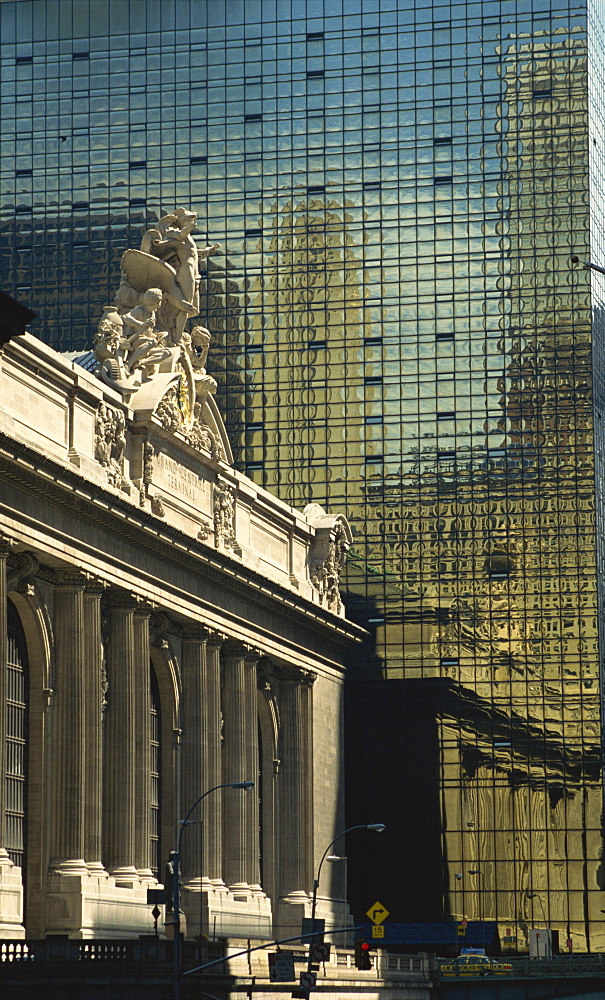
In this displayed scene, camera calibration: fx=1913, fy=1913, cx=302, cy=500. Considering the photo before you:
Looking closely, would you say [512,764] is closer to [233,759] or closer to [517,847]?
[517,847]

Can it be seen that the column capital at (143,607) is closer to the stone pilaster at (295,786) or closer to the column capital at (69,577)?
the column capital at (69,577)

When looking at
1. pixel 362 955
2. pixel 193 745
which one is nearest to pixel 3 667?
pixel 362 955

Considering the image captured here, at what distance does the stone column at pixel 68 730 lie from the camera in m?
73.1

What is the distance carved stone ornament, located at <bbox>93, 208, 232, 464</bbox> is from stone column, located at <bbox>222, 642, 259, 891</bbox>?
10.8 m

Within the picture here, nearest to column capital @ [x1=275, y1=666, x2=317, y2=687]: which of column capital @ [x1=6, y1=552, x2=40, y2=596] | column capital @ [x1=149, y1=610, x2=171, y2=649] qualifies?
column capital @ [x1=149, y1=610, x2=171, y2=649]

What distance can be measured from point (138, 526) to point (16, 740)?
10882 mm

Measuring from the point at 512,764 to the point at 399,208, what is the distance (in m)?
37.6

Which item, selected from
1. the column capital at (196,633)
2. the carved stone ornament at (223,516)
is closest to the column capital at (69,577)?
the column capital at (196,633)

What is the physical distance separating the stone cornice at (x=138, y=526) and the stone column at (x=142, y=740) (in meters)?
3.54

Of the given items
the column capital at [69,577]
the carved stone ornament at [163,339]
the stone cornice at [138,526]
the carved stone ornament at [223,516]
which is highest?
the carved stone ornament at [163,339]

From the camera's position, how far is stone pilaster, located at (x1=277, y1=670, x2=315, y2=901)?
10225 cm

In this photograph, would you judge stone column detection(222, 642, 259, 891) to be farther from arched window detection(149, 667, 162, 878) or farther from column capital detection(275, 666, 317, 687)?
column capital detection(275, 666, 317, 687)

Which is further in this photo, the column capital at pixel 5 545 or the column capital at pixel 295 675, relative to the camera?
the column capital at pixel 295 675

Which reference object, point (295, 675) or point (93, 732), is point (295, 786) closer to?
point (295, 675)
